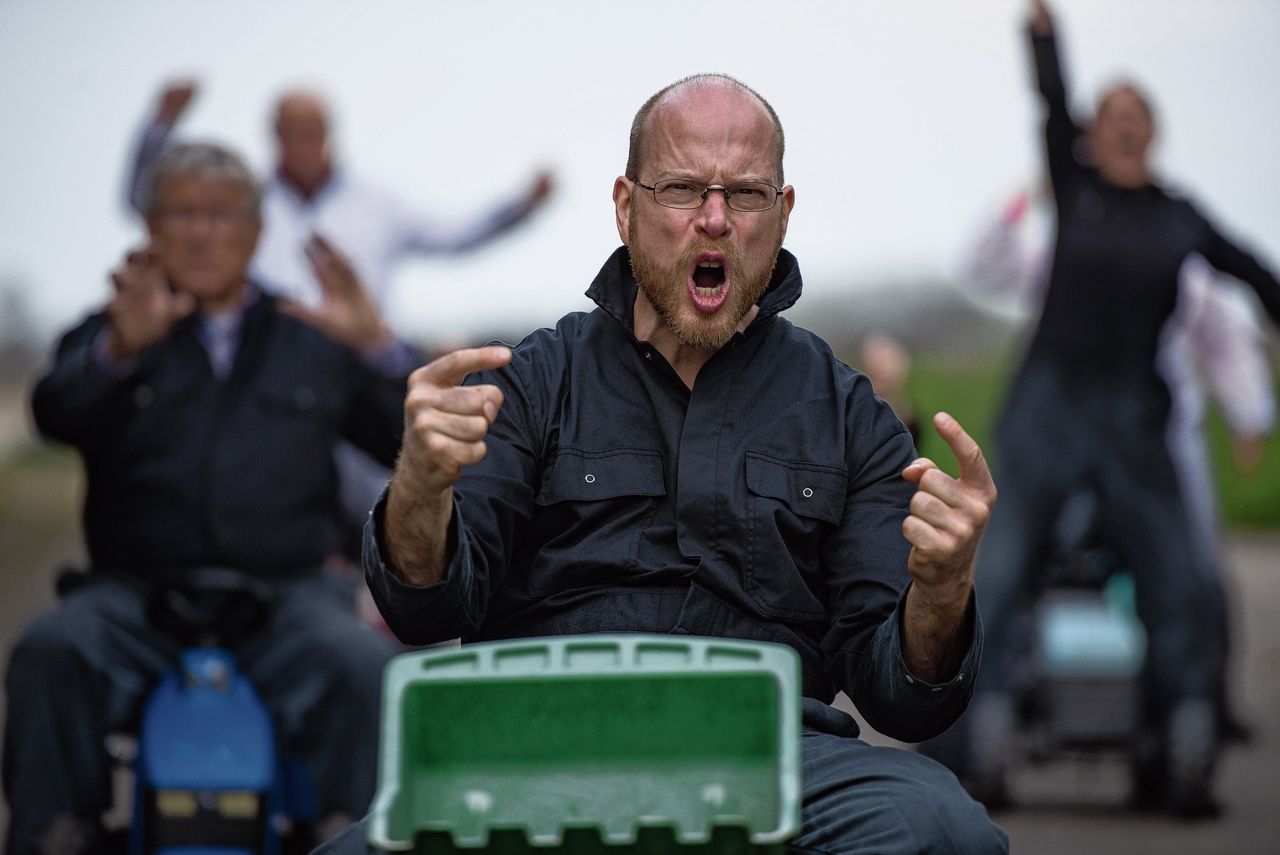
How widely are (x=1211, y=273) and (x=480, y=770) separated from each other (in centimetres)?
549

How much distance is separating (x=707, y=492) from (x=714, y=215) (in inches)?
16.3

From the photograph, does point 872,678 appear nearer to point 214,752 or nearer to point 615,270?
point 615,270

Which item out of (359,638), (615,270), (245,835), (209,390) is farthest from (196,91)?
(615,270)

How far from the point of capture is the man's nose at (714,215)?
10.4 ft

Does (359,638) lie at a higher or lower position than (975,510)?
lower

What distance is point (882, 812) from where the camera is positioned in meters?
2.63

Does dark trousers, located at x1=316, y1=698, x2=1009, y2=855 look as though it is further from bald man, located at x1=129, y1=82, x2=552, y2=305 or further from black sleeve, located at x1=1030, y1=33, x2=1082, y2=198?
black sleeve, located at x1=1030, y1=33, x2=1082, y2=198

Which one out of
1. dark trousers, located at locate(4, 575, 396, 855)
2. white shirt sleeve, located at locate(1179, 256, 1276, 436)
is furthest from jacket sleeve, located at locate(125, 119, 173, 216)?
white shirt sleeve, located at locate(1179, 256, 1276, 436)

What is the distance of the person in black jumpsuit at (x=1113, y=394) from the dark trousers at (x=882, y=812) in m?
4.17

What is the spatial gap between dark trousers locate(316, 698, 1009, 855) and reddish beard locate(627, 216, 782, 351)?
70 cm

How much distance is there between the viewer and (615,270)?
3.29 meters

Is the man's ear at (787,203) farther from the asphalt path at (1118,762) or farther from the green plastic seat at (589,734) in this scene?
the asphalt path at (1118,762)

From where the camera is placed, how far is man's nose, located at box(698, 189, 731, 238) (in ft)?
10.4

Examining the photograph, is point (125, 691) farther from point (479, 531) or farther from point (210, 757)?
point (479, 531)
